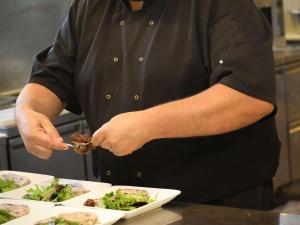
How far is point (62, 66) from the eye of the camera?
1838 millimetres

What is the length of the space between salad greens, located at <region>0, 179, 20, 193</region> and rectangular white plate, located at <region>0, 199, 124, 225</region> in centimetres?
17

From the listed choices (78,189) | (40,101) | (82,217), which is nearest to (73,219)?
(82,217)

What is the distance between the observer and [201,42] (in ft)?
5.35

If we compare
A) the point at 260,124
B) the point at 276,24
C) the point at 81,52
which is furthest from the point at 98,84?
the point at 276,24

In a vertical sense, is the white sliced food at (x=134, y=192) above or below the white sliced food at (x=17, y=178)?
above

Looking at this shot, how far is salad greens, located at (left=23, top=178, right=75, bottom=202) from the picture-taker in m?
1.59

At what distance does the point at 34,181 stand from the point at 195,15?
0.60m

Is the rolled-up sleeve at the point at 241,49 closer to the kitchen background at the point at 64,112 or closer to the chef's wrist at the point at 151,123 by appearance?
the chef's wrist at the point at 151,123

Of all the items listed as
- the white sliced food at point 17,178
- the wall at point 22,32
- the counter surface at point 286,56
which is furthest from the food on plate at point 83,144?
the counter surface at point 286,56

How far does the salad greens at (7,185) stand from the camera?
5.62ft

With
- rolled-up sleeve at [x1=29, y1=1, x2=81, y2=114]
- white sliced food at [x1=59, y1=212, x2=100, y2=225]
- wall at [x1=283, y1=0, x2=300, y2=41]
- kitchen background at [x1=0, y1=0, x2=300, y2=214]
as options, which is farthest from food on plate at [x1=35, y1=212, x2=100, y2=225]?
wall at [x1=283, y1=0, x2=300, y2=41]

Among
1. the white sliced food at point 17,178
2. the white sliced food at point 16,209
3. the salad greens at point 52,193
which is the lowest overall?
the white sliced food at point 17,178

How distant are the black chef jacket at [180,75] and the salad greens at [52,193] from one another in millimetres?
169

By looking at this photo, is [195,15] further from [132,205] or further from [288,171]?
[288,171]
